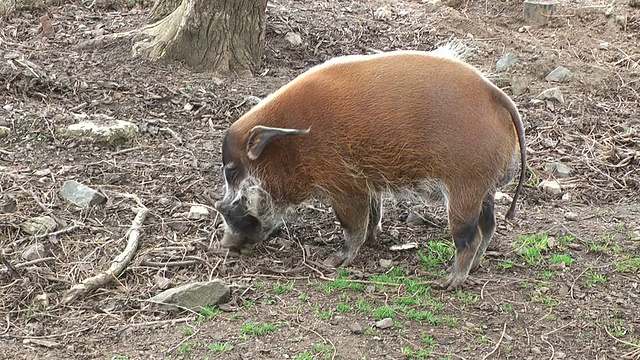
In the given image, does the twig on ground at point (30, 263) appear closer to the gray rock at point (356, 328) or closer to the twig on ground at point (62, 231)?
the twig on ground at point (62, 231)

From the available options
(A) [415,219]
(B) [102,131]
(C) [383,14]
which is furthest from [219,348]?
(C) [383,14]

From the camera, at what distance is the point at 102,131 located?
5.45 meters

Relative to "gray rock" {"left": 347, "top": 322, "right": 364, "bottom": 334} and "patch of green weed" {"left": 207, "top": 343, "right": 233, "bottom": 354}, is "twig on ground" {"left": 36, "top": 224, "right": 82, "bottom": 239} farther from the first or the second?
"gray rock" {"left": 347, "top": 322, "right": 364, "bottom": 334}

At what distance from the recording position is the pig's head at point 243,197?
436 cm

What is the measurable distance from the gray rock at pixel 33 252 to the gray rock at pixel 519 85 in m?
4.39

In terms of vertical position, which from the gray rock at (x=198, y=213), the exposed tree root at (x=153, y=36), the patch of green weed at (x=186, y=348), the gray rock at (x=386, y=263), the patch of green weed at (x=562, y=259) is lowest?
the gray rock at (x=386, y=263)

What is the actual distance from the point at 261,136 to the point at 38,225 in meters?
1.41

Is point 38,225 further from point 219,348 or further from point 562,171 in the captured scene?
point 562,171

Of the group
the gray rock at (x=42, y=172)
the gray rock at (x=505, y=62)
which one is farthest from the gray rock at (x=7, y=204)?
the gray rock at (x=505, y=62)

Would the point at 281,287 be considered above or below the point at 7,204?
below

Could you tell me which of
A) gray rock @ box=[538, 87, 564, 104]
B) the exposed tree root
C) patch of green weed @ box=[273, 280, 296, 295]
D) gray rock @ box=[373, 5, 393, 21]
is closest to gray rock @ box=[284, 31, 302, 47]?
the exposed tree root

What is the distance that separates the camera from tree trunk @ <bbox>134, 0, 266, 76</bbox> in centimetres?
662

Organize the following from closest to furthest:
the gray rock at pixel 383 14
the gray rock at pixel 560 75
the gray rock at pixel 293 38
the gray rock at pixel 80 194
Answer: the gray rock at pixel 80 194
the gray rock at pixel 560 75
the gray rock at pixel 293 38
the gray rock at pixel 383 14

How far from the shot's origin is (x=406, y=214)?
5.15 m
